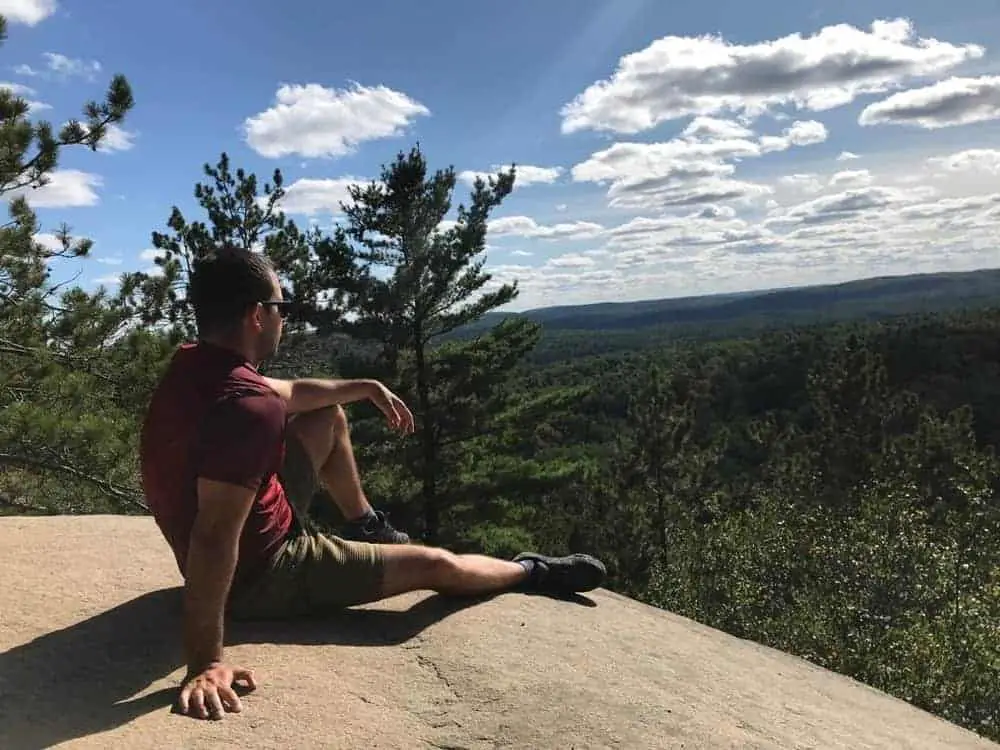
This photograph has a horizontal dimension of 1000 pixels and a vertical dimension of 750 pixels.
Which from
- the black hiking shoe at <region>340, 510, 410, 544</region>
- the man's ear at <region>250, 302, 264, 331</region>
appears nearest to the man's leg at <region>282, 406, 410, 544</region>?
the black hiking shoe at <region>340, 510, 410, 544</region>

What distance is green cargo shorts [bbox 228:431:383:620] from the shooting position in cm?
290

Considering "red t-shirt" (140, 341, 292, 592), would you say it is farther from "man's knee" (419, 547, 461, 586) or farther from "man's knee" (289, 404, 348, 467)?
"man's knee" (419, 547, 461, 586)

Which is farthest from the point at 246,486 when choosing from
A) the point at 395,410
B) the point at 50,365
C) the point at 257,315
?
the point at 50,365

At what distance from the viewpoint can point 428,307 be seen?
16.6 meters

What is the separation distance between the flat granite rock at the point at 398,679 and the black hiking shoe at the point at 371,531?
0.96 feet

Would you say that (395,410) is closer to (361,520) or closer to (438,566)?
(361,520)

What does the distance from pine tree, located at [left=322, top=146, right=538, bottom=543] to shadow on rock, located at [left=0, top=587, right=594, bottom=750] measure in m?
12.9

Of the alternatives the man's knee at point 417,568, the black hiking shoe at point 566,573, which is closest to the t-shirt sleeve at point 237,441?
the man's knee at point 417,568

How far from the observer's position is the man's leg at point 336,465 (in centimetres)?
331

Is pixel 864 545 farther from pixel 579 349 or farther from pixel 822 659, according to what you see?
pixel 579 349

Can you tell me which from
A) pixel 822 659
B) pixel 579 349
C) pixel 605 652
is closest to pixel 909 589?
pixel 822 659

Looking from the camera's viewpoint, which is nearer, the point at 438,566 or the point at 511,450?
the point at 438,566

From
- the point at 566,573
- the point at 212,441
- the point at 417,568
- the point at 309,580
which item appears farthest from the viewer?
the point at 566,573

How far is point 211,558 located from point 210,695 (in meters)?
0.42
